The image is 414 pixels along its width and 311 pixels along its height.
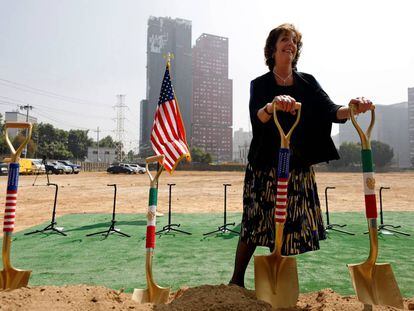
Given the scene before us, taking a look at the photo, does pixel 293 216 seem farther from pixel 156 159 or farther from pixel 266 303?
pixel 156 159

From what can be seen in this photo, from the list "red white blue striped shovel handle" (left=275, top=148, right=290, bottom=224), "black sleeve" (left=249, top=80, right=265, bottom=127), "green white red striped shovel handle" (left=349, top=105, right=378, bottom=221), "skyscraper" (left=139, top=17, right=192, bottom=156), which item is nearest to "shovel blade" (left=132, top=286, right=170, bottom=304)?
"red white blue striped shovel handle" (left=275, top=148, right=290, bottom=224)

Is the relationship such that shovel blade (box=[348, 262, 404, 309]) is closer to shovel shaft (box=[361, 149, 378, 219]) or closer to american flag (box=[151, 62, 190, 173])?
shovel shaft (box=[361, 149, 378, 219])

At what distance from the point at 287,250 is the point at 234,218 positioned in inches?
234

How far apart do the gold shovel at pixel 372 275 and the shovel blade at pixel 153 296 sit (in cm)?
129

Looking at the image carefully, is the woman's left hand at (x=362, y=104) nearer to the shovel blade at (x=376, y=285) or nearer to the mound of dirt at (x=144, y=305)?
the shovel blade at (x=376, y=285)

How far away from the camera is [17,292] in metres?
2.19

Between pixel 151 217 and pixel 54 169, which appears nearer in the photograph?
pixel 151 217

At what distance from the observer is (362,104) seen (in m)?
2.19

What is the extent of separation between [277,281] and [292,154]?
909 mm

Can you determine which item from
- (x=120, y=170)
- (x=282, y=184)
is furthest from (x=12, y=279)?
(x=120, y=170)

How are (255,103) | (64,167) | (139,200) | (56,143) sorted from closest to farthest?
1. (255,103)
2. (139,200)
3. (64,167)
4. (56,143)

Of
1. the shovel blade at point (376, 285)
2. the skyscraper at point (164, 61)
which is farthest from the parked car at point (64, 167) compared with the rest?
the skyscraper at point (164, 61)

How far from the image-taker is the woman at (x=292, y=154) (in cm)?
237

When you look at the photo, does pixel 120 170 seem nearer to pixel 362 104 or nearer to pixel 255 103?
pixel 255 103
